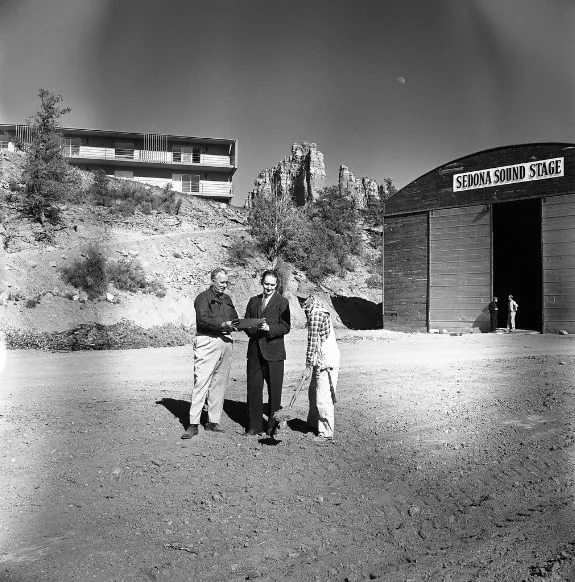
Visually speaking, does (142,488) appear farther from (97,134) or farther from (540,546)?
(97,134)

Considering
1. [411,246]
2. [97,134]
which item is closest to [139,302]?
[411,246]

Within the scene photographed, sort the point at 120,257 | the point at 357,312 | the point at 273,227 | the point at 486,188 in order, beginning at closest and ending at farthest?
the point at 486,188 < the point at 120,257 < the point at 357,312 < the point at 273,227

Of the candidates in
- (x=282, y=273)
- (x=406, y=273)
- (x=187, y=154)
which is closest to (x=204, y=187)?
(x=187, y=154)

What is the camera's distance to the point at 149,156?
40594mm

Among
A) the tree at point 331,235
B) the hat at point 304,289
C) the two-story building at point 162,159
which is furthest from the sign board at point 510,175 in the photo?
the two-story building at point 162,159

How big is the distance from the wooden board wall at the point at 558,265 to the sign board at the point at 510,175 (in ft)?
2.88

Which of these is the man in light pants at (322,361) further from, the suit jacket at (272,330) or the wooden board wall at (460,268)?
the wooden board wall at (460,268)

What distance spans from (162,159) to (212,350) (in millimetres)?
37307

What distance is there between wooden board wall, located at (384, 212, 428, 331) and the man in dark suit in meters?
15.6

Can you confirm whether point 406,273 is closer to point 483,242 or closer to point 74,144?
point 483,242

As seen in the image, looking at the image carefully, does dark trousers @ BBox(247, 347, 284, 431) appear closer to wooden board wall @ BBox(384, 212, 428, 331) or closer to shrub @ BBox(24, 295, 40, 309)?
shrub @ BBox(24, 295, 40, 309)

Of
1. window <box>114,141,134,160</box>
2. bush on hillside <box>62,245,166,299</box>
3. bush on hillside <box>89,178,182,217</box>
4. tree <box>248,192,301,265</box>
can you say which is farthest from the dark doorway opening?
window <box>114,141,134,160</box>

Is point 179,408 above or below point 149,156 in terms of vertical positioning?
below

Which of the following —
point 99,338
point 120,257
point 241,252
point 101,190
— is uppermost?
point 101,190
